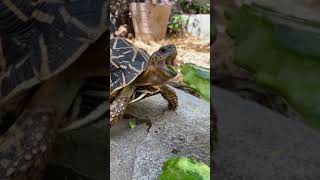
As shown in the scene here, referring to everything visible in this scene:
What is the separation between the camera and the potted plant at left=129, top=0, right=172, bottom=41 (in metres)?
3.36

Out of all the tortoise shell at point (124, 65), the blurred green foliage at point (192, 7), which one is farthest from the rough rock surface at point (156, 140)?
the blurred green foliage at point (192, 7)

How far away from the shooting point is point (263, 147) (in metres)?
1.09

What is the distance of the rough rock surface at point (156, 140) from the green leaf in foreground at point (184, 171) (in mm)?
86

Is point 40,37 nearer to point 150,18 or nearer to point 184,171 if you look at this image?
point 184,171

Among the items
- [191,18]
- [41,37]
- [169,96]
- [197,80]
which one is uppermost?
[41,37]

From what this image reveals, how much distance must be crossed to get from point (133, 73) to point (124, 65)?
39 millimetres

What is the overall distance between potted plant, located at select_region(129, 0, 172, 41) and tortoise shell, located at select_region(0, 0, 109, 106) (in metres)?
2.82

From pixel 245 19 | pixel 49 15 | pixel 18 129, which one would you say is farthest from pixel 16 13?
pixel 245 19

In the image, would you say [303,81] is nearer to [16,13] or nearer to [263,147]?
[16,13]

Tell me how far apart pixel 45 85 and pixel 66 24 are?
13 centimetres

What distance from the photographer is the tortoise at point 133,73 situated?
129 cm

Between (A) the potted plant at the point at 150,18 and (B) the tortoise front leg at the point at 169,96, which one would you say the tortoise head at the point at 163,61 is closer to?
(B) the tortoise front leg at the point at 169,96

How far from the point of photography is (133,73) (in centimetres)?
132

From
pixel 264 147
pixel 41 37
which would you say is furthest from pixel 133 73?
pixel 41 37
